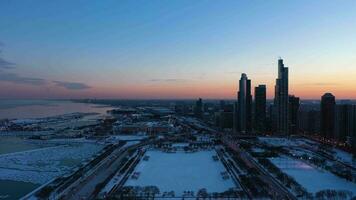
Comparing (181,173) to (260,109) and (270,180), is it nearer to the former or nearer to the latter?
(270,180)

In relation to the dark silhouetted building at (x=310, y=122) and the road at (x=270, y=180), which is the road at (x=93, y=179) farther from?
the dark silhouetted building at (x=310, y=122)

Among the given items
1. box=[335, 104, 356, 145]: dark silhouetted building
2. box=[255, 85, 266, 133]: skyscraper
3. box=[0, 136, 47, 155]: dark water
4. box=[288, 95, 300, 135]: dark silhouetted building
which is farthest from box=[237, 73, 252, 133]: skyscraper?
box=[0, 136, 47, 155]: dark water

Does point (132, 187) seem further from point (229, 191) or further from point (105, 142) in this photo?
point (105, 142)

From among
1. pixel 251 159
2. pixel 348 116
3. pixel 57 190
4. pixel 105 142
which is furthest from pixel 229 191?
pixel 348 116

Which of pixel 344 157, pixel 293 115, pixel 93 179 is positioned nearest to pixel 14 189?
pixel 93 179

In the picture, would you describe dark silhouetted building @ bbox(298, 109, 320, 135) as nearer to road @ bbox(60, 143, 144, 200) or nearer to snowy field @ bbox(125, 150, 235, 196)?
snowy field @ bbox(125, 150, 235, 196)

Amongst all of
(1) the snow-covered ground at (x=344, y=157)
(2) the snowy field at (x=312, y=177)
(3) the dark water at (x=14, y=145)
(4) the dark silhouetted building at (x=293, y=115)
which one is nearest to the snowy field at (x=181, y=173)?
(2) the snowy field at (x=312, y=177)
